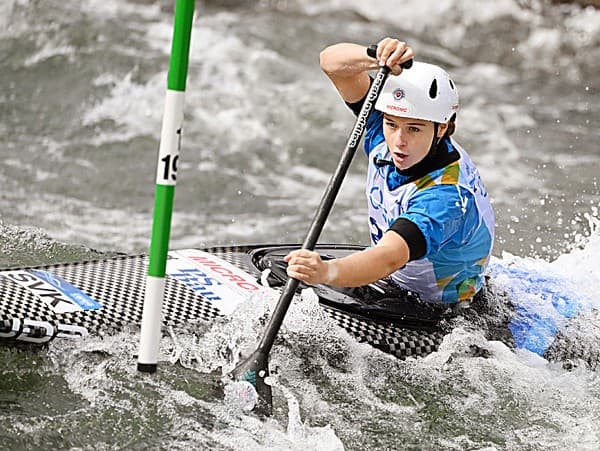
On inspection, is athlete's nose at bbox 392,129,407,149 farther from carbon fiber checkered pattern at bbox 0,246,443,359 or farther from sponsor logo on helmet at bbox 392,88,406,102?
carbon fiber checkered pattern at bbox 0,246,443,359

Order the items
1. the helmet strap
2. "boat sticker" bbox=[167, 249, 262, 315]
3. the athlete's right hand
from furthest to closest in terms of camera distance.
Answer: "boat sticker" bbox=[167, 249, 262, 315] → the helmet strap → the athlete's right hand

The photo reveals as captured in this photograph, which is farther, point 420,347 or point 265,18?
point 265,18

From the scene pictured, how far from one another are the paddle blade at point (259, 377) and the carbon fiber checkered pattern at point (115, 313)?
41 cm

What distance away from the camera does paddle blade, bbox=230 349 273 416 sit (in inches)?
119

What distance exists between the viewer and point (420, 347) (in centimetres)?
340

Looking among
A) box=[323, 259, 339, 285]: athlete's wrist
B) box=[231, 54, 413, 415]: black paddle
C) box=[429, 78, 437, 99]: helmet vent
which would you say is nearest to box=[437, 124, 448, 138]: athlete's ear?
box=[429, 78, 437, 99]: helmet vent

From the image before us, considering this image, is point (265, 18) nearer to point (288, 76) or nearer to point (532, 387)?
point (288, 76)

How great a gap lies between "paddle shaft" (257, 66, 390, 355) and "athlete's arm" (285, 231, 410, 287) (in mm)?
140

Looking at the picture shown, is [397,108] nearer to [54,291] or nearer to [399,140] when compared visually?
[399,140]

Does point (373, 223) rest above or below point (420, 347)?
above

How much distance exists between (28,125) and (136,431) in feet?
21.6

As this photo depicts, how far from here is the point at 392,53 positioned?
3.08 meters

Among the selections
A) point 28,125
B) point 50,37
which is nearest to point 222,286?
point 28,125

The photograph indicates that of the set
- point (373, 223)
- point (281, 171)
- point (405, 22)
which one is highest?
point (405, 22)
